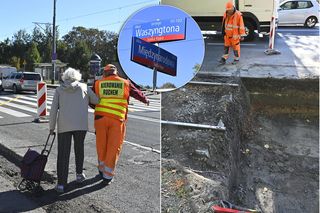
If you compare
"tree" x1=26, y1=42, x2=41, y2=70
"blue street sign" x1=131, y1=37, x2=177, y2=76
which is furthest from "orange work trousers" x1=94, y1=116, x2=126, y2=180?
"tree" x1=26, y1=42, x2=41, y2=70

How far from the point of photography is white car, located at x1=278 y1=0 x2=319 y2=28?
2656 millimetres

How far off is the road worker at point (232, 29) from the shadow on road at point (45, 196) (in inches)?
127

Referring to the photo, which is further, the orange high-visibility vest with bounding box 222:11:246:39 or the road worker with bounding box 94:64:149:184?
the road worker with bounding box 94:64:149:184

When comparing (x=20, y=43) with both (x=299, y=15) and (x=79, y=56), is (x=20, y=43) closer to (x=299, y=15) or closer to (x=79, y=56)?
(x=79, y=56)

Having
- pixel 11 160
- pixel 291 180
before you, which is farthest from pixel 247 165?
pixel 11 160

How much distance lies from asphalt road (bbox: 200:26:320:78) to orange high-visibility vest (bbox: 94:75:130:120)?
263cm

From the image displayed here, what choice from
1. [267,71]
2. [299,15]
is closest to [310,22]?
[299,15]

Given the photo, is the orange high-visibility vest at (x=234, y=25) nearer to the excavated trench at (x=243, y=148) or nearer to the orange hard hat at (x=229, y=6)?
the orange hard hat at (x=229, y=6)

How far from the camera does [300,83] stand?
2684 millimetres

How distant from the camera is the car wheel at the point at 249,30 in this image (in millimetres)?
2494

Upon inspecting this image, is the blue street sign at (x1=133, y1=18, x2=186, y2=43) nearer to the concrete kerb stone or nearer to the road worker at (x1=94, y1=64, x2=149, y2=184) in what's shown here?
the concrete kerb stone

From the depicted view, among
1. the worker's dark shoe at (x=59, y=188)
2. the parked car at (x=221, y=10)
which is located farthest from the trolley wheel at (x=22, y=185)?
the parked car at (x=221, y=10)

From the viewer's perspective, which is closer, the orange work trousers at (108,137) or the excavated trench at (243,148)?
the excavated trench at (243,148)

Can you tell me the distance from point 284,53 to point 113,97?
3003 millimetres
